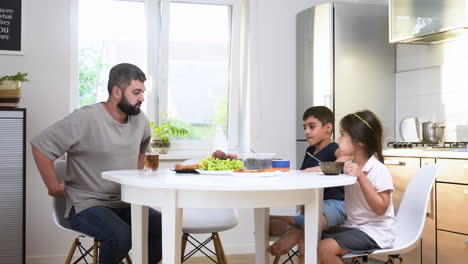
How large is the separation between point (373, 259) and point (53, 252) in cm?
232

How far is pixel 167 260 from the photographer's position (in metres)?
2.22

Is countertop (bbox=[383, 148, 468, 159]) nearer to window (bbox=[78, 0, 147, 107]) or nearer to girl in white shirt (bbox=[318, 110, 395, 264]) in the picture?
girl in white shirt (bbox=[318, 110, 395, 264])

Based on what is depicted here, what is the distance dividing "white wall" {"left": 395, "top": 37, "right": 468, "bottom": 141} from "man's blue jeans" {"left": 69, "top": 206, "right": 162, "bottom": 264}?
89.8 inches

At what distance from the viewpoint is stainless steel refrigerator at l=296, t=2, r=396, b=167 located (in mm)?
4426

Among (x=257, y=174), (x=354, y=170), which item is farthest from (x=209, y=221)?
(x=354, y=170)

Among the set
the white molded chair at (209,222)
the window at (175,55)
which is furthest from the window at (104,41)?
the white molded chair at (209,222)

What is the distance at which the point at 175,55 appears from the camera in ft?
15.5

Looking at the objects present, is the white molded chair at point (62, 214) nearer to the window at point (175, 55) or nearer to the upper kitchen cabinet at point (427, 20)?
the window at point (175, 55)

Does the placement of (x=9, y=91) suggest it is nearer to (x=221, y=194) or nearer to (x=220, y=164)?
(x=220, y=164)

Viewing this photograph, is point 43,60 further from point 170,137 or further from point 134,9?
point 170,137

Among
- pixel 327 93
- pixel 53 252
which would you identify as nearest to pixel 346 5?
pixel 327 93

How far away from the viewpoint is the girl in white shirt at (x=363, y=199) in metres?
2.38

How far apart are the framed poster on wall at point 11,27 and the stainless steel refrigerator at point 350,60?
2168mm

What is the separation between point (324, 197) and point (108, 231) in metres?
1.06
